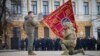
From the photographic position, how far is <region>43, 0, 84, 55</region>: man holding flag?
51.4 feet

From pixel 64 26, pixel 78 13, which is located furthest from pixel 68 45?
pixel 78 13

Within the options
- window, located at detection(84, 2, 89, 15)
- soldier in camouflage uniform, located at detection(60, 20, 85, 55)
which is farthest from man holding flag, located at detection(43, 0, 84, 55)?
window, located at detection(84, 2, 89, 15)

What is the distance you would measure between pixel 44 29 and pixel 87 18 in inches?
247

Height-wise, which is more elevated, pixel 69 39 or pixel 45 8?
pixel 45 8

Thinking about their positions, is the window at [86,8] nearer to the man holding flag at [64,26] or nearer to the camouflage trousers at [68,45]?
the man holding flag at [64,26]

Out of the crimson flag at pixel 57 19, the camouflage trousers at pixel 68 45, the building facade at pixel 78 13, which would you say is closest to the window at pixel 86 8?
the building facade at pixel 78 13

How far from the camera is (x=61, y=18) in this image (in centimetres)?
1753

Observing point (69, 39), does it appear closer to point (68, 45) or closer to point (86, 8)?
point (68, 45)

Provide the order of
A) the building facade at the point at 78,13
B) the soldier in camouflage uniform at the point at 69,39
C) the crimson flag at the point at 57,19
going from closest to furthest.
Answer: the soldier in camouflage uniform at the point at 69,39 < the crimson flag at the point at 57,19 < the building facade at the point at 78,13

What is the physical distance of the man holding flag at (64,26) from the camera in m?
15.7

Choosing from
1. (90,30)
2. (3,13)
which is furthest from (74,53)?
(90,30)

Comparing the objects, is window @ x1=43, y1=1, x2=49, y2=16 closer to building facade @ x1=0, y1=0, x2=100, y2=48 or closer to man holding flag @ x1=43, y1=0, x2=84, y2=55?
building facade @ x1=0, y1=0, x2=100, y2=48

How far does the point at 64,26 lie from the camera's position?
16234 millimetres

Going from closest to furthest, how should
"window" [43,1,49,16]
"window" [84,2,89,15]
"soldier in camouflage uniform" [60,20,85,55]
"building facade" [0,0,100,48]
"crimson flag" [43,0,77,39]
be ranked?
"soldier in camouflage uniform" [60,20,85,55], "crimson flag" [43,0,77,39], "building facade" [0,0,100,48], "window" [43,1,49,16], "window" [84,2,89,15]
